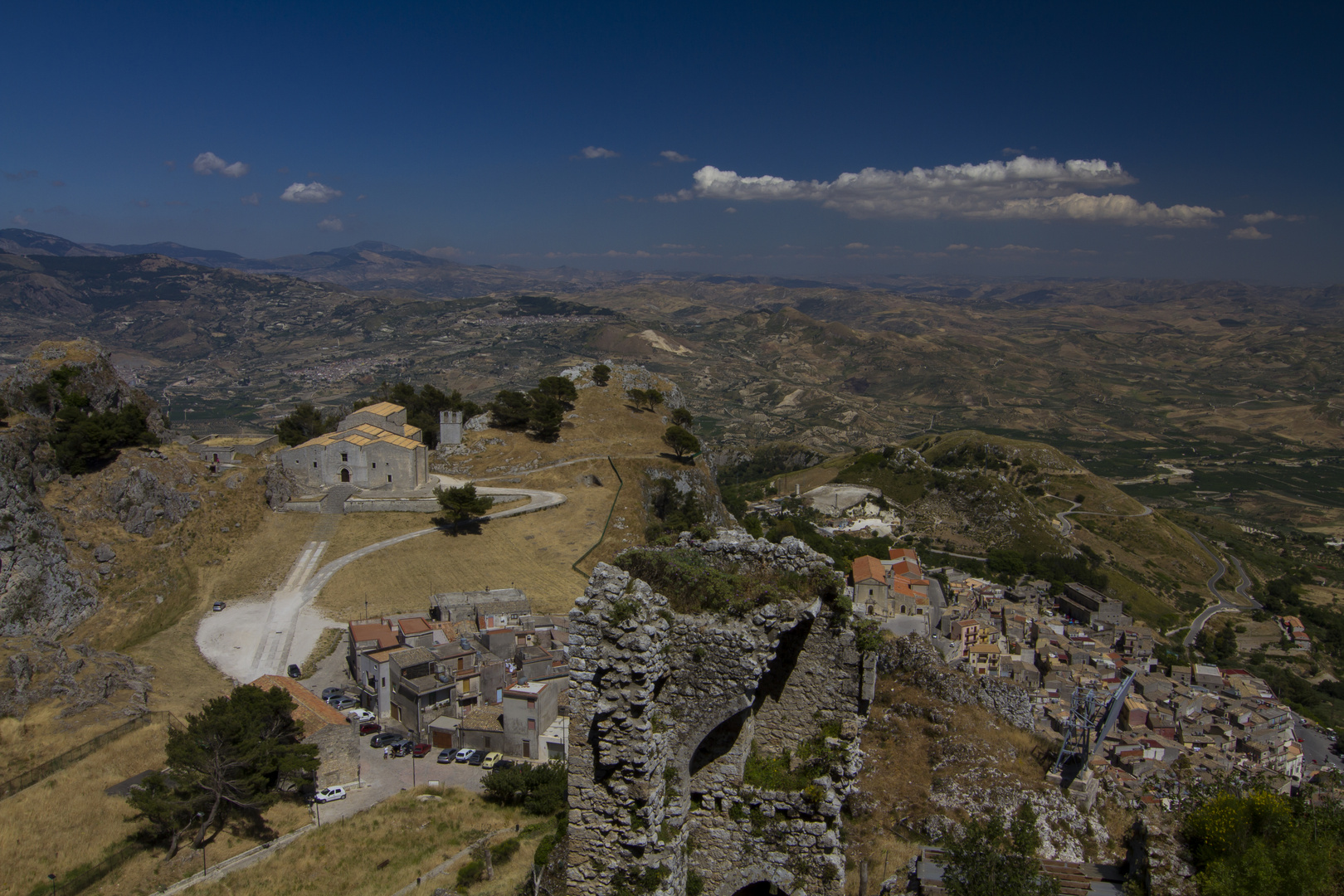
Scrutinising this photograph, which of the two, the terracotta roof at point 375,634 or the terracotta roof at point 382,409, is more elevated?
the terracotta roof at point 382,409

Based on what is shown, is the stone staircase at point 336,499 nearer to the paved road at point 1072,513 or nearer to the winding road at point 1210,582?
the winding road at point 1210,582

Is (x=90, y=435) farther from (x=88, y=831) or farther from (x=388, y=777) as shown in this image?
(x=388, y=777)

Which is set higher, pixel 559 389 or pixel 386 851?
pixel 559 389

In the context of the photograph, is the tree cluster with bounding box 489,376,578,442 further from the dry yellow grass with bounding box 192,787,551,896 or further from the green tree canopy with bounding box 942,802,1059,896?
the green tree canopy with bounding box 942,802,1059,896

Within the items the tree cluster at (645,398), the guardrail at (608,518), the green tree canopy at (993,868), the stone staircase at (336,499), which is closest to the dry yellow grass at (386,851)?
the green tree canopy at (993,868)

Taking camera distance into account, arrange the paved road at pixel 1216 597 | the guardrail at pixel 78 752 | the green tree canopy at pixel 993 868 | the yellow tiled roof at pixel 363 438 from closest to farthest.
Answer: the green tree canopy at pixel 993 868, the guardrail at pixel 78 752, the yellow tiled roof at pixel 363 438, the paved road at pixel 1216 597

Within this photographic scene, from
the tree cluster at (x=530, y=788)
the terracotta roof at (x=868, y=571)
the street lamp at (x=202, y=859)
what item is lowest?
the terracotta roof at (x=868, y=571)

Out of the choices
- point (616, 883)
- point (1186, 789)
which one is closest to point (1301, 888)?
point (1186, 789)

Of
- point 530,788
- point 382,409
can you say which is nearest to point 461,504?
point 382,409
